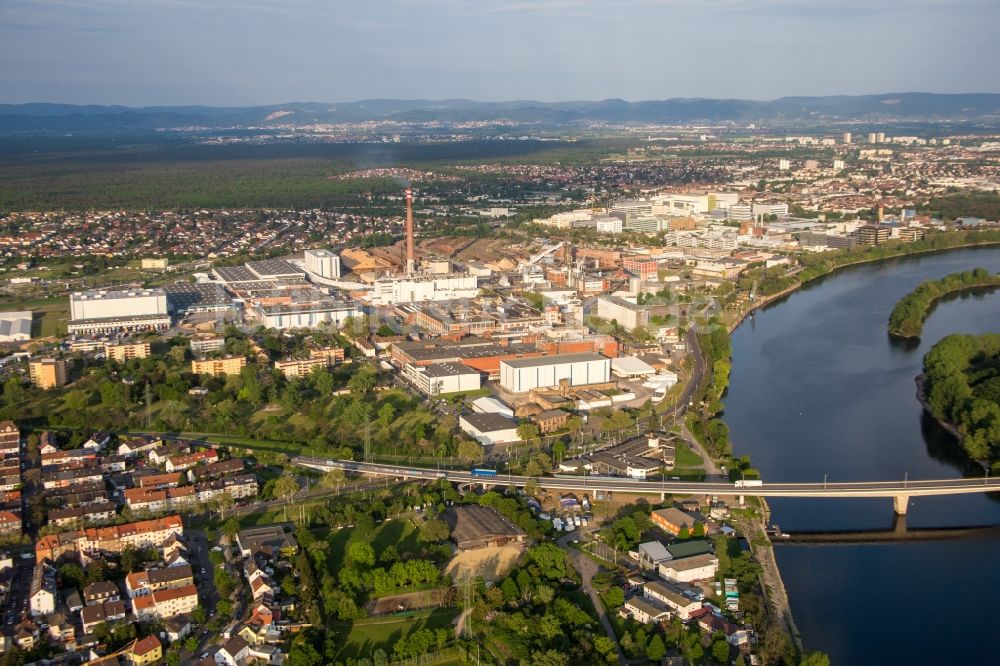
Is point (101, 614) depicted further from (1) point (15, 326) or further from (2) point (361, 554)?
(1) point (15, 326)

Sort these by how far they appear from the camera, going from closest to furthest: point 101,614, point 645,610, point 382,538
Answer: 1. point 101,614
2. point 645,610
3. point 382,538

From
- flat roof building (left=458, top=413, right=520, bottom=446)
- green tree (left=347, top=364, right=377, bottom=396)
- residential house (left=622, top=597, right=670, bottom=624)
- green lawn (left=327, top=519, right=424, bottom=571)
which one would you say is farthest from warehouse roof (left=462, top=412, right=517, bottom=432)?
residential house (left=622, top=597, right=670, bottom=624)

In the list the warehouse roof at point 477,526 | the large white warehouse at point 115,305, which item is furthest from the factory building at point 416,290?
the warehouse roof at point 477,526

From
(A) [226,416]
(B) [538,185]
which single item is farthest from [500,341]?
(B) [538,185]

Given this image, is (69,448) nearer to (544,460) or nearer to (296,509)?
(296,509)

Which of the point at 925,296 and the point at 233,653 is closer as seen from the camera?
the point at 233,653

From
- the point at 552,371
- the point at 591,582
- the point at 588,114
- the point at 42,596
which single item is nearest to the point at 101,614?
the point at 42,596
